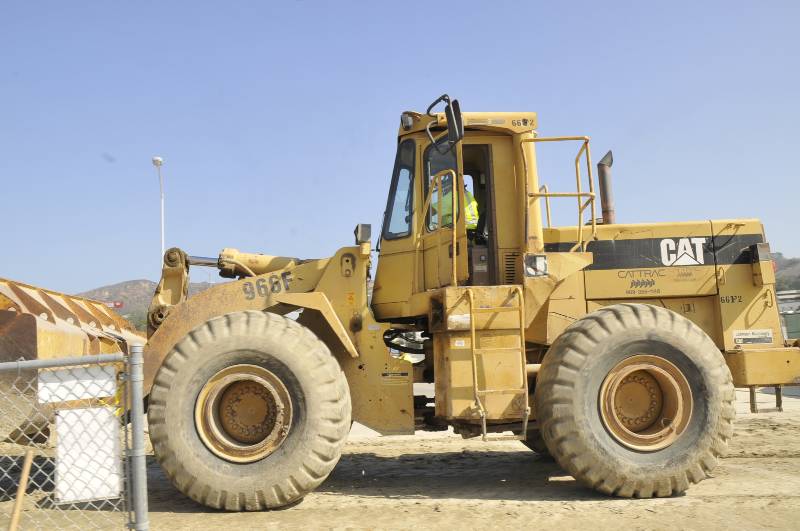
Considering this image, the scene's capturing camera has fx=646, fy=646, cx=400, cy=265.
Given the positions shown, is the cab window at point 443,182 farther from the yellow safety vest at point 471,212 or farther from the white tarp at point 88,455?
the white tarp at point 88,455

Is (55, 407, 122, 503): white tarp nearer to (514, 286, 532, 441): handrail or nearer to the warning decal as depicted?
(514, 286, 532, 441): handrail

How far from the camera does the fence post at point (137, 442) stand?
10.8 feet

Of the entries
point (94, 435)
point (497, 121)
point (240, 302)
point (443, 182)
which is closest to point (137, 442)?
point (94, 435)

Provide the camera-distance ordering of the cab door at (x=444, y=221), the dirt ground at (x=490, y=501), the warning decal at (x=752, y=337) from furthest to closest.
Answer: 1. the warning decal at (x=752, y=337)
2. the cab door at (x=444, y=221)
3. the dirt ground at (x=490, y=501)

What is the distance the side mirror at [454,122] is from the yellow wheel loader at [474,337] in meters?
0.02

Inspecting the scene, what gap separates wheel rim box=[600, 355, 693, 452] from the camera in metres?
6.00

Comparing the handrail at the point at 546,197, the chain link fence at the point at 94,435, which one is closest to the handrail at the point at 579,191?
the handrail at the point at 546,197

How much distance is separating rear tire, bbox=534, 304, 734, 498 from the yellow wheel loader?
0.06 feet

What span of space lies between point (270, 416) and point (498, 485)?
255 cm

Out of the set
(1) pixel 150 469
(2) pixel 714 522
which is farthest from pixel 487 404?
(1) pixel 150 469

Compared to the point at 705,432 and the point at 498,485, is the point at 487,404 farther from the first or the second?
the point at 705,432

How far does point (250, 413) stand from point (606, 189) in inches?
195

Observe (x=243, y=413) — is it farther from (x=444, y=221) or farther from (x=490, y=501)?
(x=444, y=221)

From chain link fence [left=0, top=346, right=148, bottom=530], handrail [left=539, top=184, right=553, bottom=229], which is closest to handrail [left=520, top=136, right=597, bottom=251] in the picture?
handrail [left=539, top=184, right=553, bottom=229]
